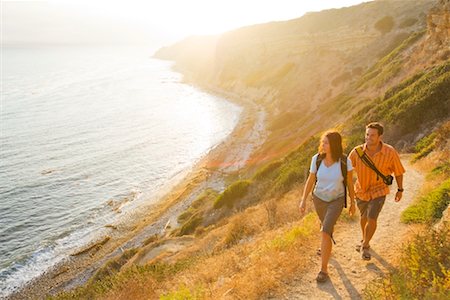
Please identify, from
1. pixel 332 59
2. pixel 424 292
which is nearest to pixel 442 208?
pixel 424 292

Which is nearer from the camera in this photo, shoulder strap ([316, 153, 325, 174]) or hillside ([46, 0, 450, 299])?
shoulder strap ([316, 153, 325, 174])

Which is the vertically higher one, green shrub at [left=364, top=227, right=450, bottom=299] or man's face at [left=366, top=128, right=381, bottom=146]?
man's face at [left=366, top=128, right=381, bottom=146]

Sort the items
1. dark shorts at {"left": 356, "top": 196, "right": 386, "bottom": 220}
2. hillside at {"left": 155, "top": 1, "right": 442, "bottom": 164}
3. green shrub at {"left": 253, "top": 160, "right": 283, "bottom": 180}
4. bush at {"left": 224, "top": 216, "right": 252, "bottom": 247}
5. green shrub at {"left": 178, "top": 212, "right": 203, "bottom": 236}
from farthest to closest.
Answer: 1. hillside at {"left": 155, "top": 1, "right": 442, "bottom": 164}
2. green shrub at {"left": 253, "top": 160, "right": 283, "bottom": 180}
3. green shrub at {"left": 178, "top": 212, "right": 203, "bottom": 236}
4. bush at {"left": 224, "top": 216, "right": 252, "bottom": 247}
5. dark shorts at {"left": 356, "top": 196, "right": 386, "bottom": 220}

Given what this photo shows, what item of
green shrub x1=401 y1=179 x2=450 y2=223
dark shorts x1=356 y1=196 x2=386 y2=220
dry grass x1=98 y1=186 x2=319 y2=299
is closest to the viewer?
dry grass x1=98 y1=186 x2=319 y2=299

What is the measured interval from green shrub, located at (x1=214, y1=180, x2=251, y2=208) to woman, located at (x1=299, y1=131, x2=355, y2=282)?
22001mm

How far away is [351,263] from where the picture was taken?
8148 mm

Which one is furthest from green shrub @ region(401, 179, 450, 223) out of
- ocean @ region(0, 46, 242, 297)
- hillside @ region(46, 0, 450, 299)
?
ocean @ region(0, 46, 242, 297)

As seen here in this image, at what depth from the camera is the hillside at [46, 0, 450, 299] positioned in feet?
28.0

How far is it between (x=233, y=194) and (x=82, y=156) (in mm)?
30374

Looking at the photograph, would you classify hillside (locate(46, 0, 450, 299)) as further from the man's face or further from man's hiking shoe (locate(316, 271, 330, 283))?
the man's face

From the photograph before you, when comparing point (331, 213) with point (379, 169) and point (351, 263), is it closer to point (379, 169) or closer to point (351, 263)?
point (379, 169)

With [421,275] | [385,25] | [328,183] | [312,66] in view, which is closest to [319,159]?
[328,183]

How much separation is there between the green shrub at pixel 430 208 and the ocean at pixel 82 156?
2620 cm

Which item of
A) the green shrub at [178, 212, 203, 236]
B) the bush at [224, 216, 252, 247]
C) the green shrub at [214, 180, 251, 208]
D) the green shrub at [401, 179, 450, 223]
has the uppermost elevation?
the green shrub at [401, 179, 450, 223]
